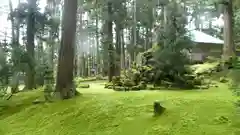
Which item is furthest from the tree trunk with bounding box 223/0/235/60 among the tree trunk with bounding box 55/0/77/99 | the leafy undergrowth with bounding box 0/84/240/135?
the tree trunk with bounding box 55/0/77/99

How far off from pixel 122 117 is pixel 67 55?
3024 millimetres

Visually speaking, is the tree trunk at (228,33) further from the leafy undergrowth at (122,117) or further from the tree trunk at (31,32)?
the tree trunk at (31,32)

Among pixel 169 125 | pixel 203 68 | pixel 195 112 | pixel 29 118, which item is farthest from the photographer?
pixel 203 68

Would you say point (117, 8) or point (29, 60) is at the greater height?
point (117, 8)

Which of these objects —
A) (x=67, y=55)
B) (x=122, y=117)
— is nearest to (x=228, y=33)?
(x=67, y=55)

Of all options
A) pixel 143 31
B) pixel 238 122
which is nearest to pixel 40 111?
pixel 238 122

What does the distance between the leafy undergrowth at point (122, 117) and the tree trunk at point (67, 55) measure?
415 millimetres

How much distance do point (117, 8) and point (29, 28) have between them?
21.2 feet

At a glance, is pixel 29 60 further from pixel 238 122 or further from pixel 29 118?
pixel 238 122

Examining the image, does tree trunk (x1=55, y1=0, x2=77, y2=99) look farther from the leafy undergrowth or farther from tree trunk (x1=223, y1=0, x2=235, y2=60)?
tree trunk (x1=223, y1=0, x2=235, y2=60)

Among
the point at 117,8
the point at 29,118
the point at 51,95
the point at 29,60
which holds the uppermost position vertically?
the point at 117,8

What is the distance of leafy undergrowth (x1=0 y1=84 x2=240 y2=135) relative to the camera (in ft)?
16.3

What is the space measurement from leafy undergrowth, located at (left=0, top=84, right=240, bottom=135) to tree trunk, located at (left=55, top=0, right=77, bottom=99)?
0.42 meters

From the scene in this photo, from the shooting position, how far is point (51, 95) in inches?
311
